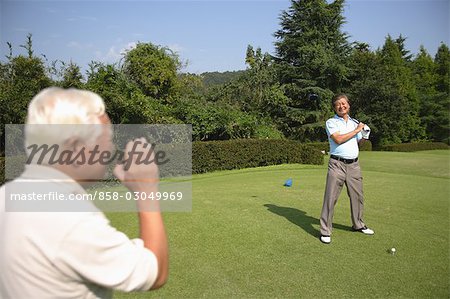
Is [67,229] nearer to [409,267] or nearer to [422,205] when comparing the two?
[409,267]

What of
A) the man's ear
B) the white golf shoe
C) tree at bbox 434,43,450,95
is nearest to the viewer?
the man's ear

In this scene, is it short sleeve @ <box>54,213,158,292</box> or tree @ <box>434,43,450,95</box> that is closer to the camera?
short sleeve @ <box>54,213,158,292</box>

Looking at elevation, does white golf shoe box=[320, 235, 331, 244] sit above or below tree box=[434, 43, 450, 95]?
below

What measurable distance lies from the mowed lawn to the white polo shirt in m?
2.27

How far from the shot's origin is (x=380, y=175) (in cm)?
1132

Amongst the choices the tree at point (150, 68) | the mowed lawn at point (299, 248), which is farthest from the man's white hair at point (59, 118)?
the tree at point (150, 68)

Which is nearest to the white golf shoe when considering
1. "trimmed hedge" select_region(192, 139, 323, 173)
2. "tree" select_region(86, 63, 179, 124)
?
"trimmed hedge" select_region(192, 139, 323, 173)

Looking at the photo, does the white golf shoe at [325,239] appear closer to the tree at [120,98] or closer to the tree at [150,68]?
the tree at [120,98]

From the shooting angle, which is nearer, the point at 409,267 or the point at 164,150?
the point at 409,267

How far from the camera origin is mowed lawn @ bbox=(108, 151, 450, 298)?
349 centimetres

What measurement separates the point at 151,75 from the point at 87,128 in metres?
18.3

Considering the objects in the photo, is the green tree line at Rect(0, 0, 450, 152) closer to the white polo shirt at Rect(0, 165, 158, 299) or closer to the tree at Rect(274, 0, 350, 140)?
the tree at Rect(274, 0, 350, 140)

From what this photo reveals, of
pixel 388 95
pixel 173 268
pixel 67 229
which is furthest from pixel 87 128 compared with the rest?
pixel 388 95

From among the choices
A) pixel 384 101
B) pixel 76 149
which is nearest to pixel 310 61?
pixel 384 101
